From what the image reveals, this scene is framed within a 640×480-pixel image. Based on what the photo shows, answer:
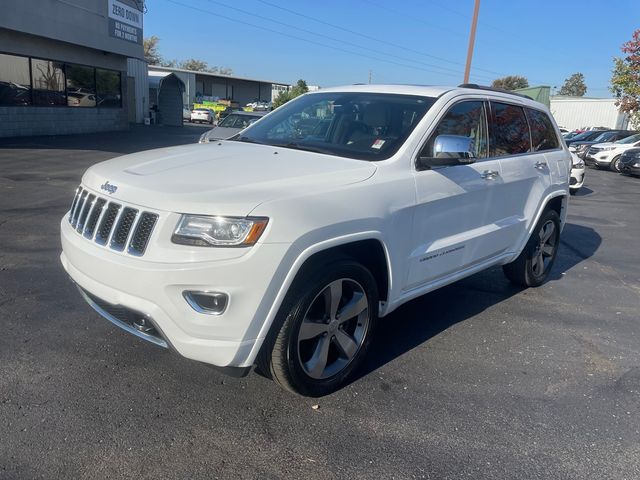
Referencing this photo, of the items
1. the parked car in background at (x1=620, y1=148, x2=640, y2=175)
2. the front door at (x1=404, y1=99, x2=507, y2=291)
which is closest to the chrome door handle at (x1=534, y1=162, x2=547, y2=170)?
the front door at (x1=404, y1=99, x2=507, y2=291)

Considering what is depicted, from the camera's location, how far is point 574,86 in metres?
110

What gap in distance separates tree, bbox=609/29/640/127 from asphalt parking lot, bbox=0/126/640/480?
34.1 m

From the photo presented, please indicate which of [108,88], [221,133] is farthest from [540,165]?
[108,88]

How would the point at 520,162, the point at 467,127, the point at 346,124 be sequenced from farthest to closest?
the point at 520,162 → the point at 467,127 → the point at 346,124

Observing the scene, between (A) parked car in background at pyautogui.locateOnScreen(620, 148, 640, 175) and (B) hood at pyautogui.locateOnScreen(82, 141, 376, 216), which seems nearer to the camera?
(B) hood at pyautogui.locateOnScreen(82, 141, 376, 216)

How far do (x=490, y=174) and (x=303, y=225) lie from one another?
210 cm

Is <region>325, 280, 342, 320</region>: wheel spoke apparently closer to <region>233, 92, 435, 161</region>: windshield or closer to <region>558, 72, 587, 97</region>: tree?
<region>233, 92, 435, 161</region>: windshield

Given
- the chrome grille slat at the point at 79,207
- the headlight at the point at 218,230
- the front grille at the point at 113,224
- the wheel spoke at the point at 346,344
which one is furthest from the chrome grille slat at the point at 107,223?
Answer: the wheel spoke at the point at 346,344

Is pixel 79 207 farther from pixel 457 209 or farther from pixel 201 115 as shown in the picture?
pixel 201 115

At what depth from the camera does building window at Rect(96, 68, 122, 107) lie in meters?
22.7

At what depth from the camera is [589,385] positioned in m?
3.69

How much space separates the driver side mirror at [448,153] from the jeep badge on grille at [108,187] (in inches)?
74.3

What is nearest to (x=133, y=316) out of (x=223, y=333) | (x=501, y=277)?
(x=223, y=333)

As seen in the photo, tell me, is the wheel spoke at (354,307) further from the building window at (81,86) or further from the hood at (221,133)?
the building window at (81,86)
